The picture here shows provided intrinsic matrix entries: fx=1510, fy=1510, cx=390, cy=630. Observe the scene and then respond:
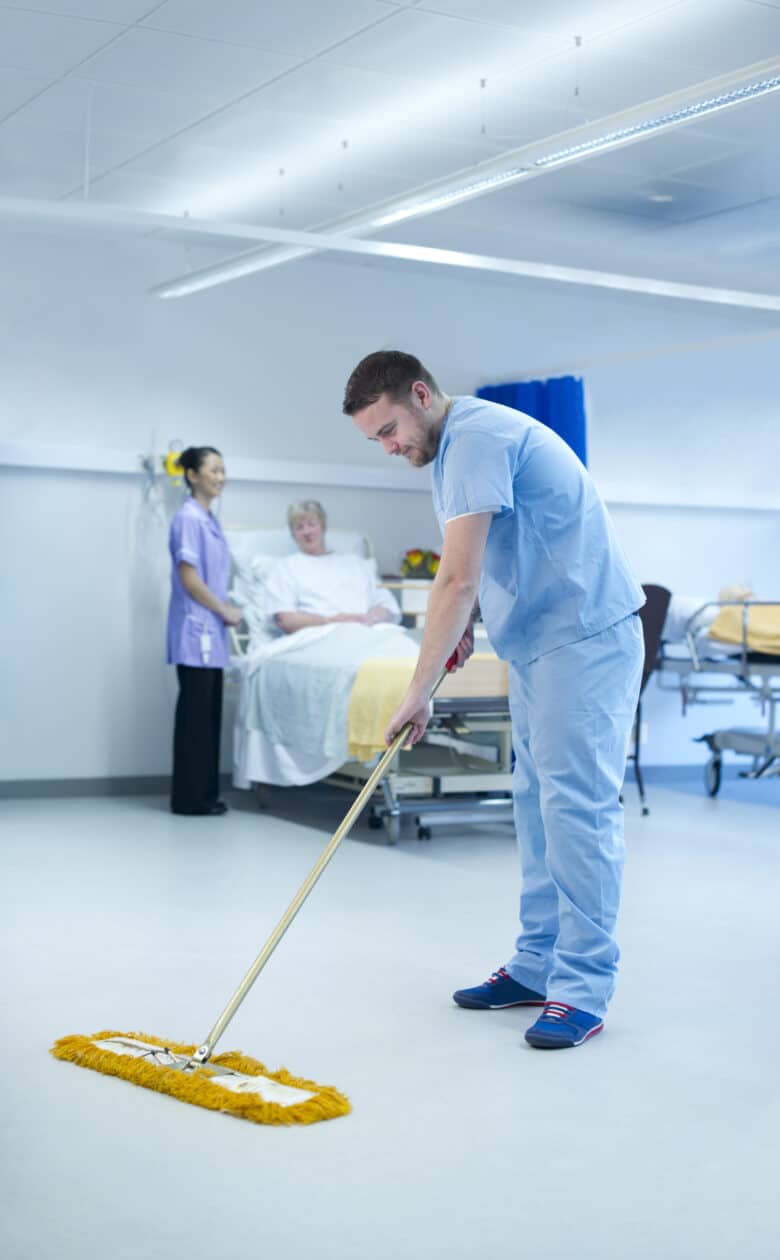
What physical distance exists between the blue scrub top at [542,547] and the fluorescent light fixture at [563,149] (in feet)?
4.85

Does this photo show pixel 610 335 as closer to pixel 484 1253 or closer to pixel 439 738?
pixel 439 738

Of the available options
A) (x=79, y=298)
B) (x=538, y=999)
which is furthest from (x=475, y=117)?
(x=538, y=999)

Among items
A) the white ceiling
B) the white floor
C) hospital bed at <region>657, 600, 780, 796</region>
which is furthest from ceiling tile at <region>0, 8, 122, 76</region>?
hospital bed at <region>657, 600, 780, 796</region>

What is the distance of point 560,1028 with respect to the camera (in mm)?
3035

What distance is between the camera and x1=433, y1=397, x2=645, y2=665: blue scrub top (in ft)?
10.1

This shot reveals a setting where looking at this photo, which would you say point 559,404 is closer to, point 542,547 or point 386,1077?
point 542,547

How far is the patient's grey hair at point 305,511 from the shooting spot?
668 cm

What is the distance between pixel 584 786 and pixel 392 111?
2984mm

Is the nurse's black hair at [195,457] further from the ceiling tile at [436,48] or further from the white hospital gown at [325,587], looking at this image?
the ceiling tile at [436,48]

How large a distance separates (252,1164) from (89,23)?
3.36 meters

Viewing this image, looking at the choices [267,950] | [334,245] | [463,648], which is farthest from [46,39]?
[267,950]

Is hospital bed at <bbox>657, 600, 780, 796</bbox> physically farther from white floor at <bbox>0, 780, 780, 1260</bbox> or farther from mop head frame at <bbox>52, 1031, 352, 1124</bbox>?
mop head frame at <bbox>52, 1031, 352, 1124</bbox>

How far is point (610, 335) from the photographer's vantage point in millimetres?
8141

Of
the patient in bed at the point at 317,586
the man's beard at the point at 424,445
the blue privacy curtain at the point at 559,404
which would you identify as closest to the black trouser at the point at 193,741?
the patient in bed at the point at 317,586
